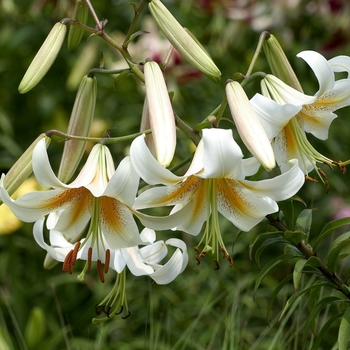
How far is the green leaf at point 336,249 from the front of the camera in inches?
33.7

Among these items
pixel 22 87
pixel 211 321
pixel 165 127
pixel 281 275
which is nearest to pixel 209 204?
pixel 165 127

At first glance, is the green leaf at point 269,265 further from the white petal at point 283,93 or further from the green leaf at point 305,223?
the white petal at point 283,93

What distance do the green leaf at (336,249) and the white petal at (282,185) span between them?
0.34 ft

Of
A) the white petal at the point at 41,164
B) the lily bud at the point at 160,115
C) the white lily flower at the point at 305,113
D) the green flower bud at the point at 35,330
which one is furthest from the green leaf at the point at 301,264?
the green flower bud at the point at 35,330

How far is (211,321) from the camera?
203 cm

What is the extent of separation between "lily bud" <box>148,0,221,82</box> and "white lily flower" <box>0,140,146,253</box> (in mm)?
156

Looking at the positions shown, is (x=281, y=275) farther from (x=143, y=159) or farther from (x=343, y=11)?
(x=143, y=159)

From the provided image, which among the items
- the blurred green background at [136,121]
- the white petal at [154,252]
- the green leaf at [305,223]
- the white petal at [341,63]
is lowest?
the blurred green background at [136,121]

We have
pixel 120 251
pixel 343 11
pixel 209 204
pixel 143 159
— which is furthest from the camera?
pixel 343 11

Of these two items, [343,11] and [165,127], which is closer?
[165,127]

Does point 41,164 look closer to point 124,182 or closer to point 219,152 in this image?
point 124,182

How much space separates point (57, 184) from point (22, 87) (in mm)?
148

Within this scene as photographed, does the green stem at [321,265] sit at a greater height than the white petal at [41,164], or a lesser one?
lesser

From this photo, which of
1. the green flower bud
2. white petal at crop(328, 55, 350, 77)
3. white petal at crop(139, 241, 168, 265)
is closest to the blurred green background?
the green flower bud
